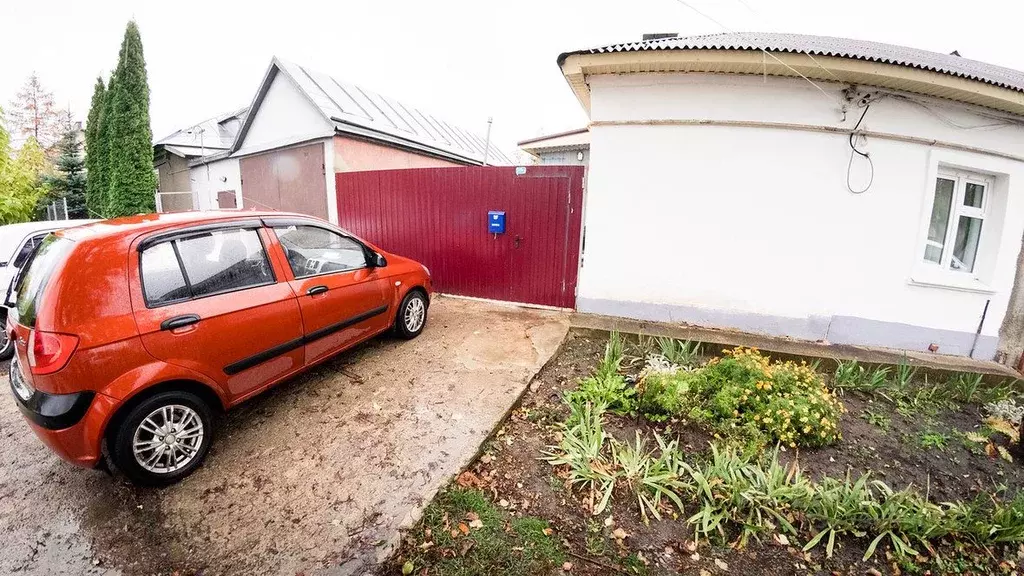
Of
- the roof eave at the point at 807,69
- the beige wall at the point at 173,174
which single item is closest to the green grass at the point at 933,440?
the roof eave at the point at 807,69

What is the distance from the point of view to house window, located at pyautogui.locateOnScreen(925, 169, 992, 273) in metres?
5.43

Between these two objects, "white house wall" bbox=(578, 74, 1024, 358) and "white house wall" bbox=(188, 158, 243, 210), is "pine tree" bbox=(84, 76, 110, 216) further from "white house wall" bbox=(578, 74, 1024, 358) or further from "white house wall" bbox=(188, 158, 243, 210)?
"white house wall" bbox=(578, 74, 1024, 358)

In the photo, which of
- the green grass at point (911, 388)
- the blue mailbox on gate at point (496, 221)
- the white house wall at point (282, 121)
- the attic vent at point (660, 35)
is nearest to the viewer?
the green grass at point (911, 388)

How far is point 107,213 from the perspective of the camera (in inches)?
568

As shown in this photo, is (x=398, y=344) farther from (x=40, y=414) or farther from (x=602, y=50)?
(x=602, y=50)

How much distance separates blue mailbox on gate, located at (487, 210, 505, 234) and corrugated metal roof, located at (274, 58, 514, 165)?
4198 mm

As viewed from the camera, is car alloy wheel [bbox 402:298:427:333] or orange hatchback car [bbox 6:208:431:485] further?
car alloy wheel [bbox 402:298:427:333]

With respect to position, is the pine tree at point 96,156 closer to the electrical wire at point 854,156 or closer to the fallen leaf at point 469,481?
the fallen leaf at point 469,481

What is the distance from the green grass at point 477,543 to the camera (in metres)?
2.14

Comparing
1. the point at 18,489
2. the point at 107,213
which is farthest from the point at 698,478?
the point at 107,213

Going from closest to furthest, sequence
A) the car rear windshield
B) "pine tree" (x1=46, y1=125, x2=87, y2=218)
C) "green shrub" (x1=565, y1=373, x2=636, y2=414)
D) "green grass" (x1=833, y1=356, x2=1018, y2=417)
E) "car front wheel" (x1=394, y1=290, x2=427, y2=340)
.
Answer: the car rear windshield < "green shrub" (x1=565, y1=373, x2=636, y2=414) < "green grass" (x1=833, y1=356, x2=1018, y2=417) < "car front wheel" (x1=394, y1=290, x2=427, y2=340) < "pine tree" (x1=46, y1=125, x2=87, y2=218)

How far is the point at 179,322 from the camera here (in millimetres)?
2545

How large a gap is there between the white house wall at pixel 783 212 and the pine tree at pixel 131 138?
648 inches

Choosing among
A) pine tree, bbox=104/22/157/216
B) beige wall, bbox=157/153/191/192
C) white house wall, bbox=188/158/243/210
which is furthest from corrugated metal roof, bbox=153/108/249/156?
white house wall, bbox=188/158/243/210
